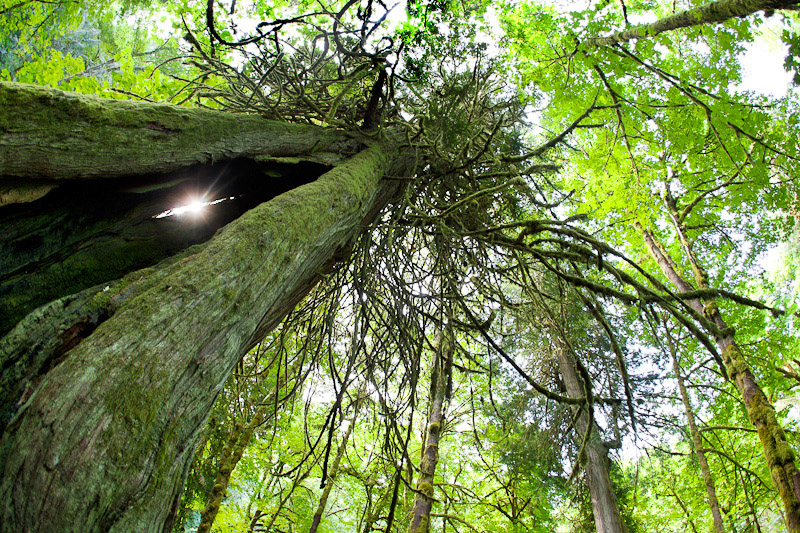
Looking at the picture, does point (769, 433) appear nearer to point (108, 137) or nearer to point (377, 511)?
point (377, 511)

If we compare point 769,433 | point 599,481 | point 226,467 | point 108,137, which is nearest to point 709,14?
point 769,433

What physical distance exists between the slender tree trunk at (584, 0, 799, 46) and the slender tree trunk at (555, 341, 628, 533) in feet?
13.3

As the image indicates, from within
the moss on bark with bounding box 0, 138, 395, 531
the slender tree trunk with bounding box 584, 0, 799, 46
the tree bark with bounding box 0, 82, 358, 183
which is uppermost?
the slender tree trunk with bounding box 584, 0, 799, 46

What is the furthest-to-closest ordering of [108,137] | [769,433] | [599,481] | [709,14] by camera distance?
[599,481] → [769,433] → [709,14] → [108,137]

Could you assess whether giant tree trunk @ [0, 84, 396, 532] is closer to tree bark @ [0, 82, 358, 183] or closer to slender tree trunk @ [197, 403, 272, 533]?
tree bark @ [0, 82, 358, 183]

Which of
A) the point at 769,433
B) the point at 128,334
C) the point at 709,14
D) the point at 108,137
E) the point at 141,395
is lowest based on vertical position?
the point at 141,395

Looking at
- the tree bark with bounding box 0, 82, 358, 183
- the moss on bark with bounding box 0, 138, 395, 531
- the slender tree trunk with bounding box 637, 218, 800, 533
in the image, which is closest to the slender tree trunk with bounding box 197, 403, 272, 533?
the tree bark with bounding box 0, 82, 358, 183

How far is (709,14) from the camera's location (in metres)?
3.31

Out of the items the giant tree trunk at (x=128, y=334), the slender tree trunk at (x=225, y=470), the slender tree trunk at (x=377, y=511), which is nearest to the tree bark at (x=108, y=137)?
the giant tree trunk at (x=128, y=334)

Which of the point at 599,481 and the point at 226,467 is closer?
the point at 226,467

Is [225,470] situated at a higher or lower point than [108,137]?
lower

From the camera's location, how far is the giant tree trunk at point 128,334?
748 millimetres

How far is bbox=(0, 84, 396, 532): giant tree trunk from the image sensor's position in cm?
75

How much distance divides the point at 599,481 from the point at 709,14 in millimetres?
6808
